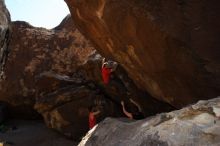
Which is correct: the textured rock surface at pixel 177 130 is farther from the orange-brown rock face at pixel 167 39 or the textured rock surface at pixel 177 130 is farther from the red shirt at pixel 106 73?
the red shirt at pixel 106 73

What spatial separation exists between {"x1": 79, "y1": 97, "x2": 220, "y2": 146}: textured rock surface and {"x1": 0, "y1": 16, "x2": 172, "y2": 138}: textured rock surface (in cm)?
1048

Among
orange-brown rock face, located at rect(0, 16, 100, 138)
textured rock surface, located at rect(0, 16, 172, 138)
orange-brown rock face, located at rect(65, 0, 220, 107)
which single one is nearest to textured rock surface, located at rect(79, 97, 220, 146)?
orange-brown rock face, located at rect(65, 0, 220, 107)

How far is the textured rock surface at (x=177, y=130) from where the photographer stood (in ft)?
16.3

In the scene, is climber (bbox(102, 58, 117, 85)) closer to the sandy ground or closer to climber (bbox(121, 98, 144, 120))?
climber (bbox(121, 98, 144, 120))

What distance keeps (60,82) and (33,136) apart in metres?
4.16

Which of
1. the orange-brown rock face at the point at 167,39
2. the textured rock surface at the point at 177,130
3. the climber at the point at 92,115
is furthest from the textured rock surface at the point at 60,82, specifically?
the textured rock surface at the point at 177,130

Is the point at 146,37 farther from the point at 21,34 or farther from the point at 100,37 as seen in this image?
the point at 21,34

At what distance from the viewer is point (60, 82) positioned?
957 inches

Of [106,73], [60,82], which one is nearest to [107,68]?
[106,73]

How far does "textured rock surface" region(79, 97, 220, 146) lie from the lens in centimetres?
497

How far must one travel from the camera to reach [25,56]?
2917 cm

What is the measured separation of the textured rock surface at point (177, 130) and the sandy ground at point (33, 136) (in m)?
16.6

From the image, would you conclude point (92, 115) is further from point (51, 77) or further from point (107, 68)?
point (51, 77)

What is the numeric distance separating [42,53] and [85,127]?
859 cm
